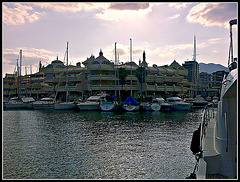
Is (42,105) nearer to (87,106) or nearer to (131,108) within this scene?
(87,106)

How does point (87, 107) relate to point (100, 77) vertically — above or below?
below

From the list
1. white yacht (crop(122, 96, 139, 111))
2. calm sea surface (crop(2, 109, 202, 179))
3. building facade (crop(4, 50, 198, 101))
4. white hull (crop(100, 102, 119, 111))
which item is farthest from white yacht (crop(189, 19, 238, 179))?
building facade (crop(4, 50, 198, 101))

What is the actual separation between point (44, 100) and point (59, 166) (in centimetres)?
6605

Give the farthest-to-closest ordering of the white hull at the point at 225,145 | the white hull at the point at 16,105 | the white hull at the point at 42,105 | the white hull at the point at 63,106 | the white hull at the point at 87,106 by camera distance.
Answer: the white hull at the point at 16,105
the white hull at the point at 42,105
the white hull at the point at 63,106
the white hull at the point at 87,106
the white hull at the point at 225,145

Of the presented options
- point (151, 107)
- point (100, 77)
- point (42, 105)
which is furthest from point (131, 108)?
point (42, 105)

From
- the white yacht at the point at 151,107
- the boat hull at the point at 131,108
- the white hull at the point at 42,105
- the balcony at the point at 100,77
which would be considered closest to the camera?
the boat hull at the point at 131,108

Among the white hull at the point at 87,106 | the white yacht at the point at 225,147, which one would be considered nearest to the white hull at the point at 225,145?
the white yacht at the point at 225,147

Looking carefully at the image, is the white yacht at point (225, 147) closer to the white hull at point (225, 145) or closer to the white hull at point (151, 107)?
the white hull at point (225, 145)

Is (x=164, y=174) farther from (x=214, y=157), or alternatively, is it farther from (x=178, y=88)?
(x=178, y=88)

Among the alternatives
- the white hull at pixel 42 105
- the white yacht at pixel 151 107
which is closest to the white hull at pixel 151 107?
the white yacht at pixel 151 107

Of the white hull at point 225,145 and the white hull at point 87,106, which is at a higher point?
the white hull at point 225,145

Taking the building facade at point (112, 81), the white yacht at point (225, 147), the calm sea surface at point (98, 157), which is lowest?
the calm sea surface at point (98, 157)

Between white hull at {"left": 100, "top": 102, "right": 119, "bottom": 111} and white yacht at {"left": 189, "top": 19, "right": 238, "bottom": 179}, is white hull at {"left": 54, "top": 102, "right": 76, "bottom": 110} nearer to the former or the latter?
white hull at {"left": 100, "top": 102, "right": 119, "bottom": 111}

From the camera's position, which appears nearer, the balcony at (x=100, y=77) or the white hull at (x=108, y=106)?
the white hull at (x=108, y=106)
